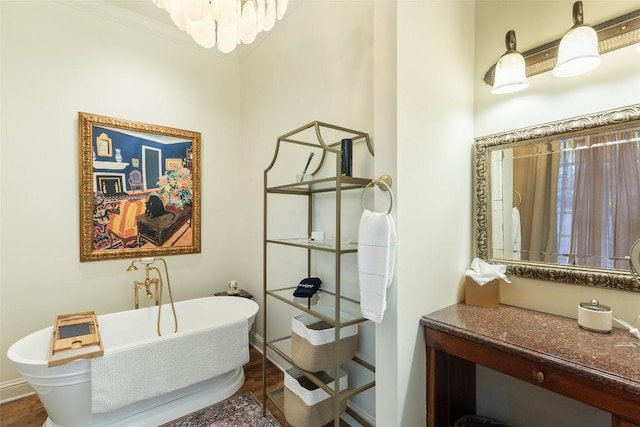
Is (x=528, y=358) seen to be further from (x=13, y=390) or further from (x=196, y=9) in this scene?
(x=13, y=390)

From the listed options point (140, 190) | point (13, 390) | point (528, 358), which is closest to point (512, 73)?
point (528, 358)

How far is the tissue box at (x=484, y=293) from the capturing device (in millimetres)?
1455

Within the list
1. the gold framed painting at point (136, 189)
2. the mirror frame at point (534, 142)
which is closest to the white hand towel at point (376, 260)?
the mirror frame at point (534, 142)

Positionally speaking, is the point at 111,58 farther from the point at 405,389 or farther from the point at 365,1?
the point at 405,389

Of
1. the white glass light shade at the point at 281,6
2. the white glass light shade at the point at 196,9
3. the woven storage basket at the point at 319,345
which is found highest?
the white glass light shade at the point at 281,6

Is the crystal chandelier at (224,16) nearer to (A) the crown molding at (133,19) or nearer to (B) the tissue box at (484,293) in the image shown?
(A) the crown molding at (133,19)

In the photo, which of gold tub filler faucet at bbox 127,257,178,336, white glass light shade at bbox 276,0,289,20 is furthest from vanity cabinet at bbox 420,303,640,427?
gold tub filler faucet at bbox 127,257,178,336

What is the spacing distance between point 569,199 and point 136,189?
3.06 meters

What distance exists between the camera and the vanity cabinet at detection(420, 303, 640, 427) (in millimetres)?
859

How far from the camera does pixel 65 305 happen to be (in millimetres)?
2318

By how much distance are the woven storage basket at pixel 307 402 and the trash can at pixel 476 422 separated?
2.01ft

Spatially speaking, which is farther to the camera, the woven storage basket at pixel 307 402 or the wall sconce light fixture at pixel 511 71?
the woven storage basket at pixel 307 402

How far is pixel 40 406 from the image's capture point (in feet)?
6.75

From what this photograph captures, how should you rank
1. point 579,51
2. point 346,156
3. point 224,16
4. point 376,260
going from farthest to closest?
point 346,156 < point 224,16 < point 376,260 < point 579,51
